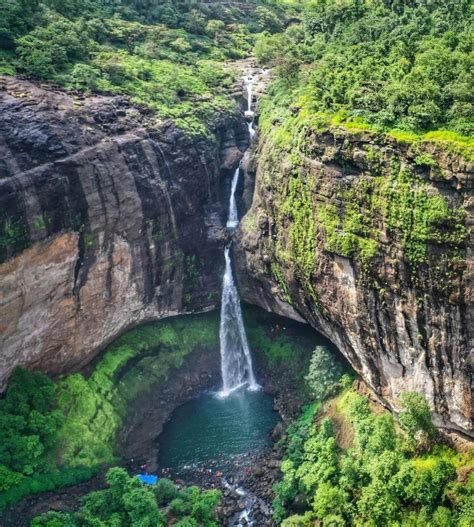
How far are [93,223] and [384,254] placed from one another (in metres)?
13.9

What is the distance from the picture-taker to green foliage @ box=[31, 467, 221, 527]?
21.4 m

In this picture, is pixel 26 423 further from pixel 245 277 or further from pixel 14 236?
pixel 245 277

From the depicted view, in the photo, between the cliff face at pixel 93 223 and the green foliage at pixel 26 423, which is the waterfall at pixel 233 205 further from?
the green foliage at pixel 26 423

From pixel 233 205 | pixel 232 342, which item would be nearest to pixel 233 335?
pixel 232 342

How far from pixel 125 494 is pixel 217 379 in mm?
11193

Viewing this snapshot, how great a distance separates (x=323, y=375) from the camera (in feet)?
91.6

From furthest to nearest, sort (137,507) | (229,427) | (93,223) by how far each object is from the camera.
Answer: (229,427) < (93,223) < (137,507)

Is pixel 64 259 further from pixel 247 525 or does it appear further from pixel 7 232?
pixel 247 525

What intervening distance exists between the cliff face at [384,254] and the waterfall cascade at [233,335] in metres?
5.82

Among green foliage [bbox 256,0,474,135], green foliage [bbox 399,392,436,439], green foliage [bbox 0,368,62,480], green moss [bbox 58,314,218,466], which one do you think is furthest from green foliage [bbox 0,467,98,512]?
green foliage [bbox 256,0,474,135]

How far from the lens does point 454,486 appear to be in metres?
20.6

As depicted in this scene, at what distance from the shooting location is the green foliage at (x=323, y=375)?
27.9m

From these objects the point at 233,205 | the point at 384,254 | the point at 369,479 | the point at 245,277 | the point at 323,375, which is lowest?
the point at 369,479

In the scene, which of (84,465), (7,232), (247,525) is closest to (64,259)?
(7,232)
